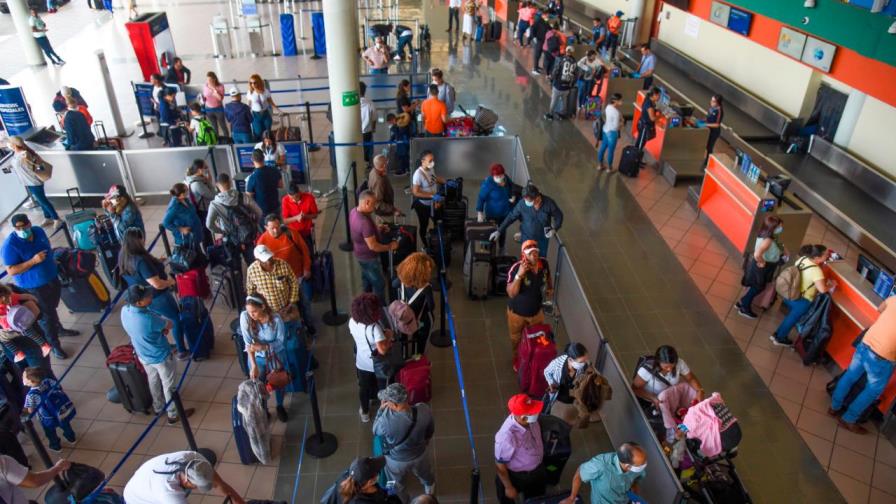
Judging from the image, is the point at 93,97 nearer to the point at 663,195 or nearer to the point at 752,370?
the point at 663,195

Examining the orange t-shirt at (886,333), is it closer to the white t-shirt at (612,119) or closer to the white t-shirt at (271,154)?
the white t-shirt at (612,119)

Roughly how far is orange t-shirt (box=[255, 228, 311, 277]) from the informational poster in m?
8.60

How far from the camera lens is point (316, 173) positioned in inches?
487

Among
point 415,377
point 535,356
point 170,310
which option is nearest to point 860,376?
point 535,356

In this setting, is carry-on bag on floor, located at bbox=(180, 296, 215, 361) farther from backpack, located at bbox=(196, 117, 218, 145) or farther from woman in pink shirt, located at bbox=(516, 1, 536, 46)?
woman in pink shirt, located at bbox=(516, 1, 536, 46)

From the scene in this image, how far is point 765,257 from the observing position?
8.00 meters

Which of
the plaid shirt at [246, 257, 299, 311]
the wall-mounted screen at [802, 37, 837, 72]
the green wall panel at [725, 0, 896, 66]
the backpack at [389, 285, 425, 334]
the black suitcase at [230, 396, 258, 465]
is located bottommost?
the black suitcase at [230, 396, 258, 465]

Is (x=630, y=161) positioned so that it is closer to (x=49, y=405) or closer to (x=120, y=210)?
(x=120, y=210)

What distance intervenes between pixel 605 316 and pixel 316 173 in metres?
6.75

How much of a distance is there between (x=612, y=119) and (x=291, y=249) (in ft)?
24.5

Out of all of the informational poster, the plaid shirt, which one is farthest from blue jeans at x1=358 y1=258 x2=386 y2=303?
the informational poster

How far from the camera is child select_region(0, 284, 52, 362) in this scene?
598 cm

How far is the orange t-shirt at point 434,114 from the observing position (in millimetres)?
11695

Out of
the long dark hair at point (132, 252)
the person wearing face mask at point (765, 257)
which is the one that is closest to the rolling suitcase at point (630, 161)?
the person wearing face mask at point (765, 257)
